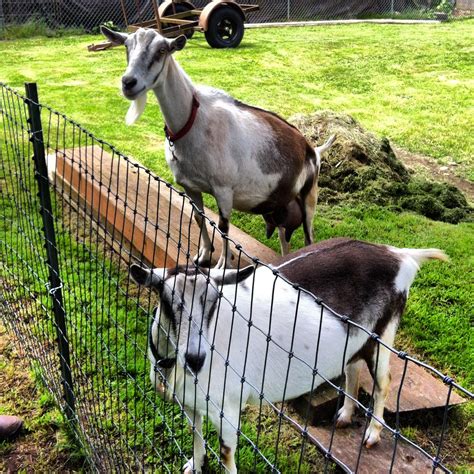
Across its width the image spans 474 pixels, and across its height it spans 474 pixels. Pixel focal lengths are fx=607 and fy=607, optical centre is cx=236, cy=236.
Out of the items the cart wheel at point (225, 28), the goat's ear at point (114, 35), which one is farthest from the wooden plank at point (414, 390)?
the cart wheel at point (225, 28)

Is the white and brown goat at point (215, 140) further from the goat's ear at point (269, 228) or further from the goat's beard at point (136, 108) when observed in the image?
the goat's ear at point (269, 228)

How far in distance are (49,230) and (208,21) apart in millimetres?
11327

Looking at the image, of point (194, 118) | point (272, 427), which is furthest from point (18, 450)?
point (194, 118)

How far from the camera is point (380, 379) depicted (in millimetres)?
2986

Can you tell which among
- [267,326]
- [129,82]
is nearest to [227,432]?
[267,326]

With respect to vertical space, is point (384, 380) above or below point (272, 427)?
above

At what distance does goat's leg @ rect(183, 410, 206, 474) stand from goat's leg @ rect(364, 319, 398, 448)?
0.83 metres

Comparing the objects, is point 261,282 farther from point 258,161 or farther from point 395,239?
point 395,239

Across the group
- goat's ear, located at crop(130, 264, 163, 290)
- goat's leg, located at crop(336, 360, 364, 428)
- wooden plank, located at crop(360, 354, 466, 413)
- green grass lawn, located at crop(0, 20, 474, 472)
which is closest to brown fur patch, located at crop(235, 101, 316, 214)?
green grass lawn, located at crop(0, 20, 474, 472)

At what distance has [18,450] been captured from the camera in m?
3.25

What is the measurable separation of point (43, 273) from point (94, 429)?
170 cm

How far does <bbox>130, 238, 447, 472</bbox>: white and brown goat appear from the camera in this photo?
2.41 meters

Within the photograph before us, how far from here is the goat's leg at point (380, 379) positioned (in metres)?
2.89

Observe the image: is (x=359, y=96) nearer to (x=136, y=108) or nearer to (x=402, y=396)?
(x=136, y=108)
